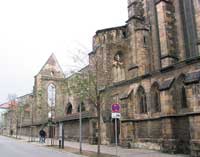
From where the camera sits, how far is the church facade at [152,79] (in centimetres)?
2004

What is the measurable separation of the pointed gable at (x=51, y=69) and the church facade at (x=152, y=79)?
3070cm

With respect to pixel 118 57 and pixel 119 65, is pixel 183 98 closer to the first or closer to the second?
pixel 119 65

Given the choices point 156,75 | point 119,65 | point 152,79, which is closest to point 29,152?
point 152,79

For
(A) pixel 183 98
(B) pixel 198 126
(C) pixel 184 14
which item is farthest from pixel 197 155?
(C) pixel 184 14

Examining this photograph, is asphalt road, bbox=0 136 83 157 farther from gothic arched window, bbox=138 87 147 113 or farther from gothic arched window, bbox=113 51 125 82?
gothic arched window, bbox=113 51 125 82


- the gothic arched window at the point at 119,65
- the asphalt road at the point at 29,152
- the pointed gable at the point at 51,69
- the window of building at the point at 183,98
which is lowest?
the asphalt road at the point at 29,152

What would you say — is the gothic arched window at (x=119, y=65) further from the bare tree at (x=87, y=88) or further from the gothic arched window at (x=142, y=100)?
the bare tree at (x=87, y=88)

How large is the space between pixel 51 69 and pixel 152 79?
4617 cm

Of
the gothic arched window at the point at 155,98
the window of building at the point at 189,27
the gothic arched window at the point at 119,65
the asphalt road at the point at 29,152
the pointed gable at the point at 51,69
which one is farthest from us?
the pointed gable at the point at 51,69

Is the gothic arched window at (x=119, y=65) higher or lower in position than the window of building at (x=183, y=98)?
higher

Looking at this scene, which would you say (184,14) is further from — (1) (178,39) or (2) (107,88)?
(2) (107,88)

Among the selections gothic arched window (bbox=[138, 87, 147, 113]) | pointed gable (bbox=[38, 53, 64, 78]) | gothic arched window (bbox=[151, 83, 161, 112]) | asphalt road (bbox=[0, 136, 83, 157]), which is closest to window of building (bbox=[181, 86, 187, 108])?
gothic arched window (bbox=[151, 83, 161, 112])

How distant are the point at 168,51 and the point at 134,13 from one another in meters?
8.20

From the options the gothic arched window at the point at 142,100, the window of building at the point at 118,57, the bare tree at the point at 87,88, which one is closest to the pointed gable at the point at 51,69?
the window of building at the point at 118,57
